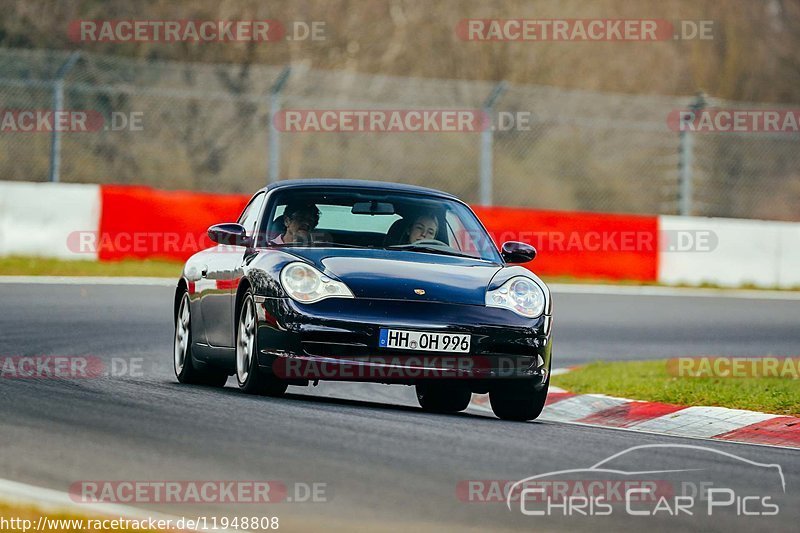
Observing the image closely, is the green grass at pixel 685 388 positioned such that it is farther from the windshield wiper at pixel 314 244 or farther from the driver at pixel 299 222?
the driver at pixel 299 222

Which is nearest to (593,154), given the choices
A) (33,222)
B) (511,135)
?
(511,135)

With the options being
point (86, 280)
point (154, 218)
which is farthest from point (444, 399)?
point (154, 218)

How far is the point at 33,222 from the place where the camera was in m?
19.7

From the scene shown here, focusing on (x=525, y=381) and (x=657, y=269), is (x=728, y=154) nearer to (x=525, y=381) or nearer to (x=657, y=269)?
(x=657, y=269)

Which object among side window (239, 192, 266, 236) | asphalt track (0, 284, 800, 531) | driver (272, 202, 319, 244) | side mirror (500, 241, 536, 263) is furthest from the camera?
side window (239, 192, 266, 236)

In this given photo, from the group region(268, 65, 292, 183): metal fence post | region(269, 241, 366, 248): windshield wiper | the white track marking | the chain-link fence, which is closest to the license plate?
region(269, 241, 366, 248): windshield wiper

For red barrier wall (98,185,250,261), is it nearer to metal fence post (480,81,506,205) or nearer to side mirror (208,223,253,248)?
metal fence post (480,81,506,205)

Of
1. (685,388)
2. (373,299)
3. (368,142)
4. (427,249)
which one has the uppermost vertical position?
(368,142)

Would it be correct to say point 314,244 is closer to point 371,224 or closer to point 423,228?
point 371,224

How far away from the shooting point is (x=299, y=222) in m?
9.80

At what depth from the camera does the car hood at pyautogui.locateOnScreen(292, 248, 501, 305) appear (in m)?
8.90

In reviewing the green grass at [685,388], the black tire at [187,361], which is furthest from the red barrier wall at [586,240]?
the black tire at [187,361]

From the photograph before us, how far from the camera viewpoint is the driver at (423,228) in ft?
32.4

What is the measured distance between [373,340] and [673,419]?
2324 millimetres
